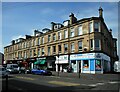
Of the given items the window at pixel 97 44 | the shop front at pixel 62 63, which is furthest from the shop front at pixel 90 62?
the shop front at pixel 62 63

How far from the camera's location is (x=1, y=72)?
28.8 meters

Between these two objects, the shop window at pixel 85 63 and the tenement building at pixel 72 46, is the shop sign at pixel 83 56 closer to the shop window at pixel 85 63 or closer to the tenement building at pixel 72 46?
the tenement building at pixel 72 46

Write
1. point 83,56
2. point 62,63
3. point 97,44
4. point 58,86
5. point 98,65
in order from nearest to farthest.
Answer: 1. point 58,86
2. point 98,65
3. point 97,44
4. point 83,56
5. point 62,63

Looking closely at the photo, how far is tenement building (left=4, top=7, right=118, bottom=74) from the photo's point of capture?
135 ft

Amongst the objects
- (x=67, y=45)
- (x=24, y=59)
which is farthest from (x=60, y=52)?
(x=24, y=59)

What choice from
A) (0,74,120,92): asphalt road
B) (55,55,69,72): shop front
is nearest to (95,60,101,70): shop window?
(55,55,69,72): shop front

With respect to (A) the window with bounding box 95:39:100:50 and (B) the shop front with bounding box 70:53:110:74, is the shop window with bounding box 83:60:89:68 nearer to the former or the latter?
(B) the shop front with bounding box 70:53:110:74

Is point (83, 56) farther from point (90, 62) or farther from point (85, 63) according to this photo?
point (90, 62)

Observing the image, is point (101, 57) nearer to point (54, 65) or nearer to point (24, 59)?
point (54, 65)

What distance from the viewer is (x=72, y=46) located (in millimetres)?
45719

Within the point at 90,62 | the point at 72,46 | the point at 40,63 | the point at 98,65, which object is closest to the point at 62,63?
the point at 72,46

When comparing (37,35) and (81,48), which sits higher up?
(37,35)

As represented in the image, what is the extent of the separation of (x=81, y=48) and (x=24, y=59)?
86.2 feet

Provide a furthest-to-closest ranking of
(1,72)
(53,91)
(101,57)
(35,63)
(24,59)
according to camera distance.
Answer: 1. (24,59)
2. (35,63)
3. (101,57)
4. (1,72)
5. (53,91)
